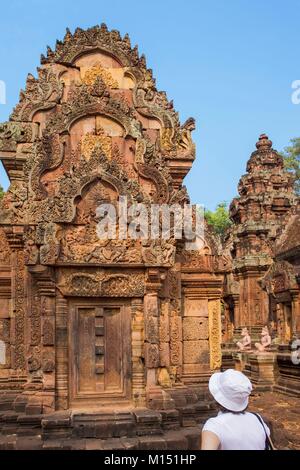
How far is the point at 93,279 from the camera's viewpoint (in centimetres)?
820

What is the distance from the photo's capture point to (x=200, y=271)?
9.55 m

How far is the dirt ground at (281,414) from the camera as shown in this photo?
29.0 ft

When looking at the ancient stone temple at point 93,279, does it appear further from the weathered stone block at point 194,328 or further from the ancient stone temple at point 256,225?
the ancient stone temple at point 256,225

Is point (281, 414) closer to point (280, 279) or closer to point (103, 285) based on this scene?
point (280, 279)

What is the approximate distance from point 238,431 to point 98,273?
5272mm

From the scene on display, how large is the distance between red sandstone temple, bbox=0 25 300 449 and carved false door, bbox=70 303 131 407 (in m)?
0.02

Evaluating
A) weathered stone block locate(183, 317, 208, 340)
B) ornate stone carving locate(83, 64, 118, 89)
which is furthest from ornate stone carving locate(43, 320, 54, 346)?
ornate stone carving locate(83, 64, 118, 89)

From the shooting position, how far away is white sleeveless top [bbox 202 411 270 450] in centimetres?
314

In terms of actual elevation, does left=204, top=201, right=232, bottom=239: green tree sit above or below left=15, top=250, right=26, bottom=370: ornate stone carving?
above

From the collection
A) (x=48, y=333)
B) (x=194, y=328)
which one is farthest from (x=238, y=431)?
(x=194, y=328)

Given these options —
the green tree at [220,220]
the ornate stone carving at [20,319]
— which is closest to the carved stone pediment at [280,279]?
the ornate stone carving at [20,319]

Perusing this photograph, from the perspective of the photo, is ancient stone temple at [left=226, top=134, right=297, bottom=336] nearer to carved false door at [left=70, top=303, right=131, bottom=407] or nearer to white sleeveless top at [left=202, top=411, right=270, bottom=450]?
carved false door at [left=70, top=303, right=131, bottom=407]

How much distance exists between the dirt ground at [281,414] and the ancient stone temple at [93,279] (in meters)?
1.56
